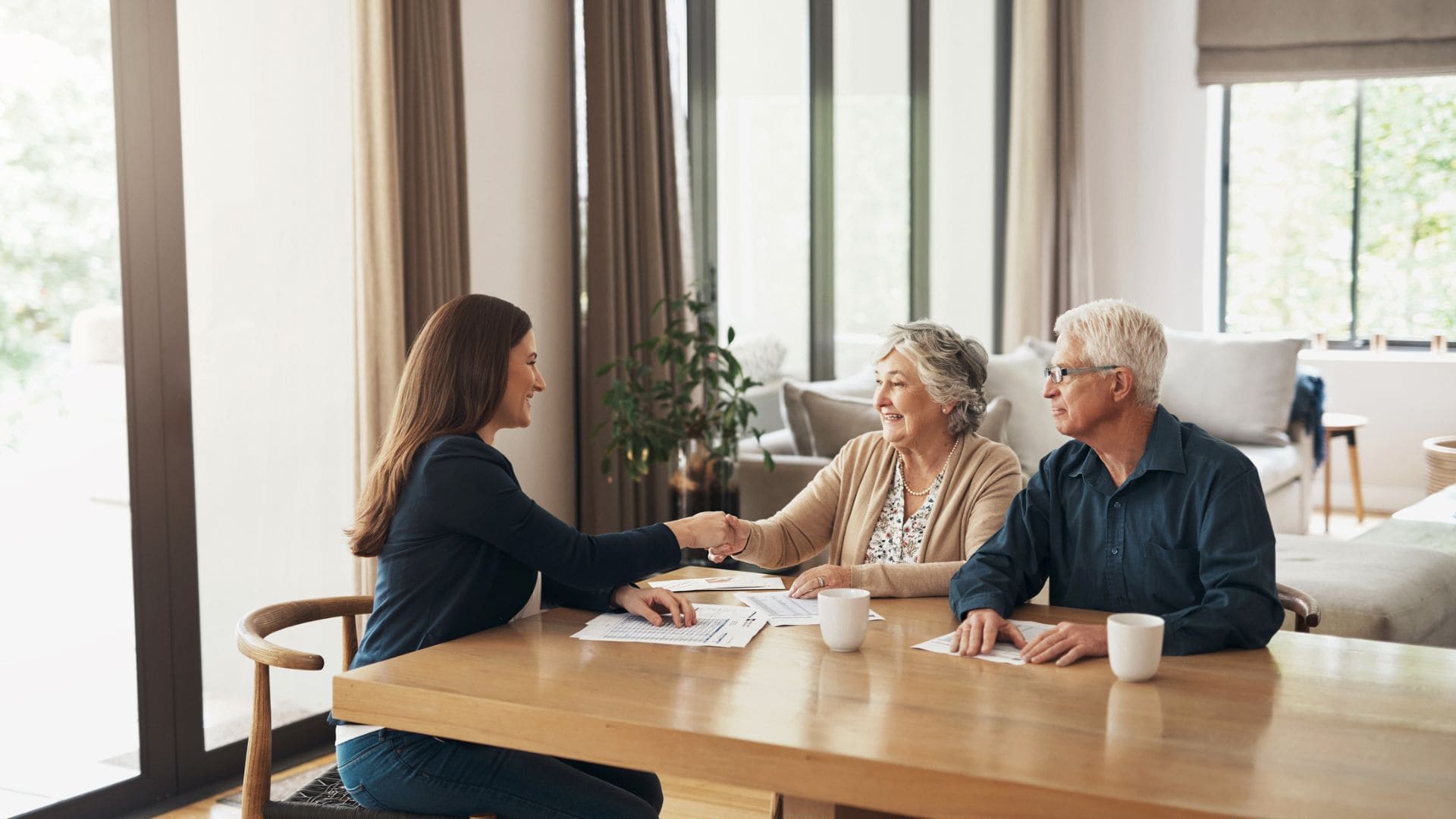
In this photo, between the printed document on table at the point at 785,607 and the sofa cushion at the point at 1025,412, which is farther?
the sofa cushion at the point at 1025,412

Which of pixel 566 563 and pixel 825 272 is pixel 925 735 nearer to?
pixel 566 563

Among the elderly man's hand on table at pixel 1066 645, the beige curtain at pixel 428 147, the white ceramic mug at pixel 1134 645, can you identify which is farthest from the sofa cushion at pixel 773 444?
the white ceramic mug at pixel 1134 645

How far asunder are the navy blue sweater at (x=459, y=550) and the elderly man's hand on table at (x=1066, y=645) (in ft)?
2.07

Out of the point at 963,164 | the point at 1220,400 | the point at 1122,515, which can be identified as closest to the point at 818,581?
the point at 1122,515

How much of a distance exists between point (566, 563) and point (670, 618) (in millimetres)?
195

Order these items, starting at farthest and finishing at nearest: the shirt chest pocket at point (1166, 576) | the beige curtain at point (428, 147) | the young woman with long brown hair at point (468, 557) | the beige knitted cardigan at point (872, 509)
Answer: the beige curtain at point (428, 147), the beige knitted cardigan at point (872, 509), the shirt chest pocket at point (1166, 576), the young woman with long brown hair at point (468, 557)

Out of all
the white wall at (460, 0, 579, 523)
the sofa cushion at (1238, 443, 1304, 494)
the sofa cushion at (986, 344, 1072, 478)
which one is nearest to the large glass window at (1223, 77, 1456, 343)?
the sofa cushion at (1238, 443, 1304, 494)

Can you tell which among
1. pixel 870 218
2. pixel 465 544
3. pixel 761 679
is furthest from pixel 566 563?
pixel 870 218

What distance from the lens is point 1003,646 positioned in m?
1.84

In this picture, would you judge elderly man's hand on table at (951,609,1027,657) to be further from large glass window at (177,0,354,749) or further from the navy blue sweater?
large glass window at (177,0,354,749)

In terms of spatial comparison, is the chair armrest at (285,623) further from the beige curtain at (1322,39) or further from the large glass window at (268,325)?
the beige curtain at (1322,39)

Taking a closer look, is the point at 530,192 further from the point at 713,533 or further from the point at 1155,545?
the point at 1155,545

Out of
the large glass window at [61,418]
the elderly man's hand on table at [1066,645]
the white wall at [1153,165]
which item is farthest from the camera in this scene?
the white wall at [1153,165]

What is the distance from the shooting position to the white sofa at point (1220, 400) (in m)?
5.19
